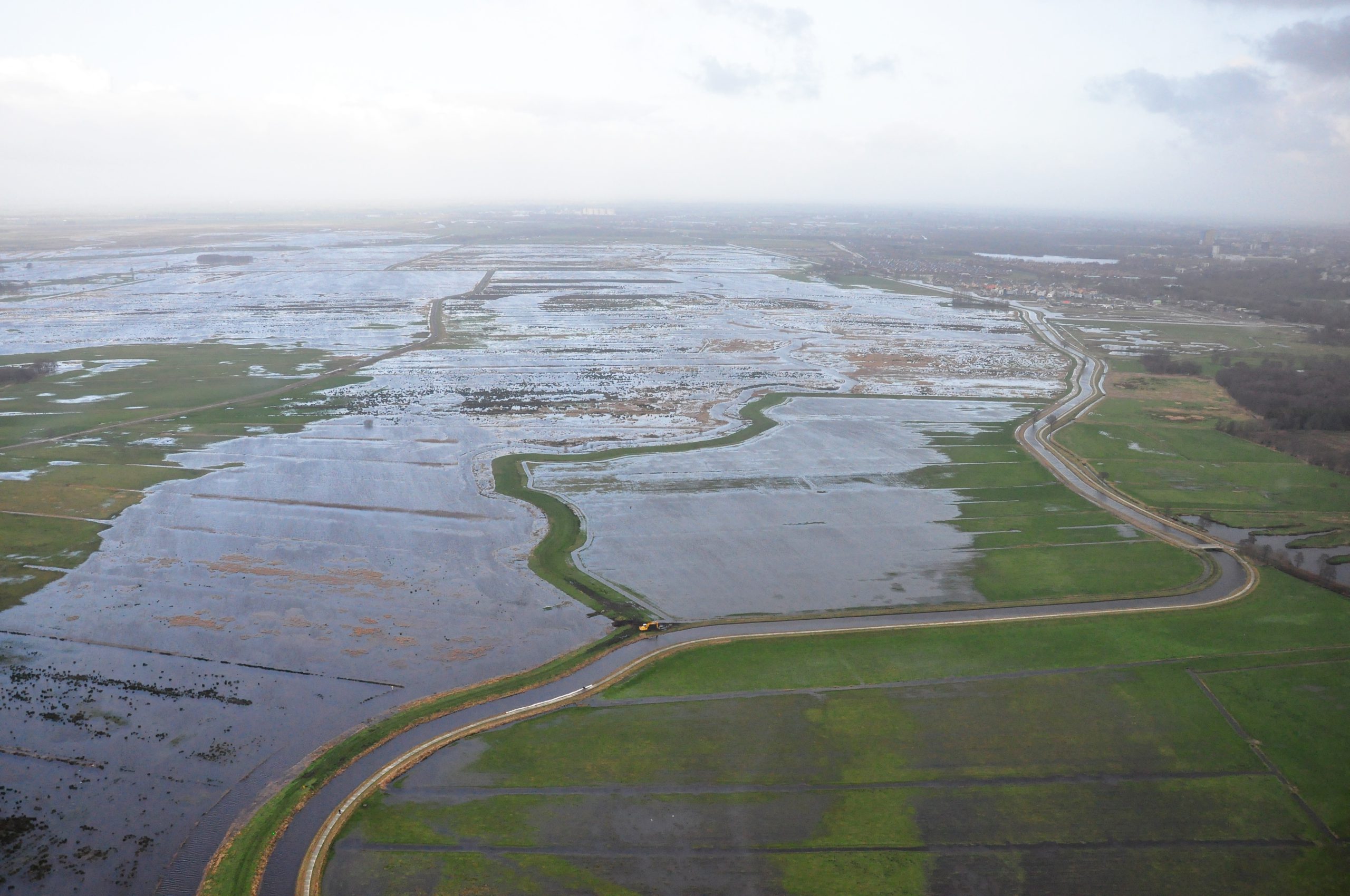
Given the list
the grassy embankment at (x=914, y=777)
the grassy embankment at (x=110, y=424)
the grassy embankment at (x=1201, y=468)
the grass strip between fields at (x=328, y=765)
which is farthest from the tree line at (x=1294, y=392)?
the grassy embankment at (x=110, y=424)

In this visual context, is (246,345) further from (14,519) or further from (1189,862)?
(1189,862)

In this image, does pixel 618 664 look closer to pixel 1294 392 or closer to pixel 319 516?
pixel 319 516

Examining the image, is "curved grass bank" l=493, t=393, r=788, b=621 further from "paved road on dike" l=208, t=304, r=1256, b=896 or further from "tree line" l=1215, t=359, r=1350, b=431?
"tree line" l=1215, t=359, r=1350, b=431

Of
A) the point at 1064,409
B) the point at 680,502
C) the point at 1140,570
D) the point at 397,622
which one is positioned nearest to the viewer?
the point at 397,622

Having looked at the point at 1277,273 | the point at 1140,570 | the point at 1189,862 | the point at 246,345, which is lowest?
the point at 1189,862

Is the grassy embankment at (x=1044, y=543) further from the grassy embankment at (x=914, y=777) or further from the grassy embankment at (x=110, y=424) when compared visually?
the grassy embankment at (x=110, y=424)

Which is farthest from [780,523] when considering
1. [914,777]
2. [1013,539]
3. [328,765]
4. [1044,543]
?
[328,765]

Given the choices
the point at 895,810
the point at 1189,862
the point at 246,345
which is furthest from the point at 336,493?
the point at 246,345
